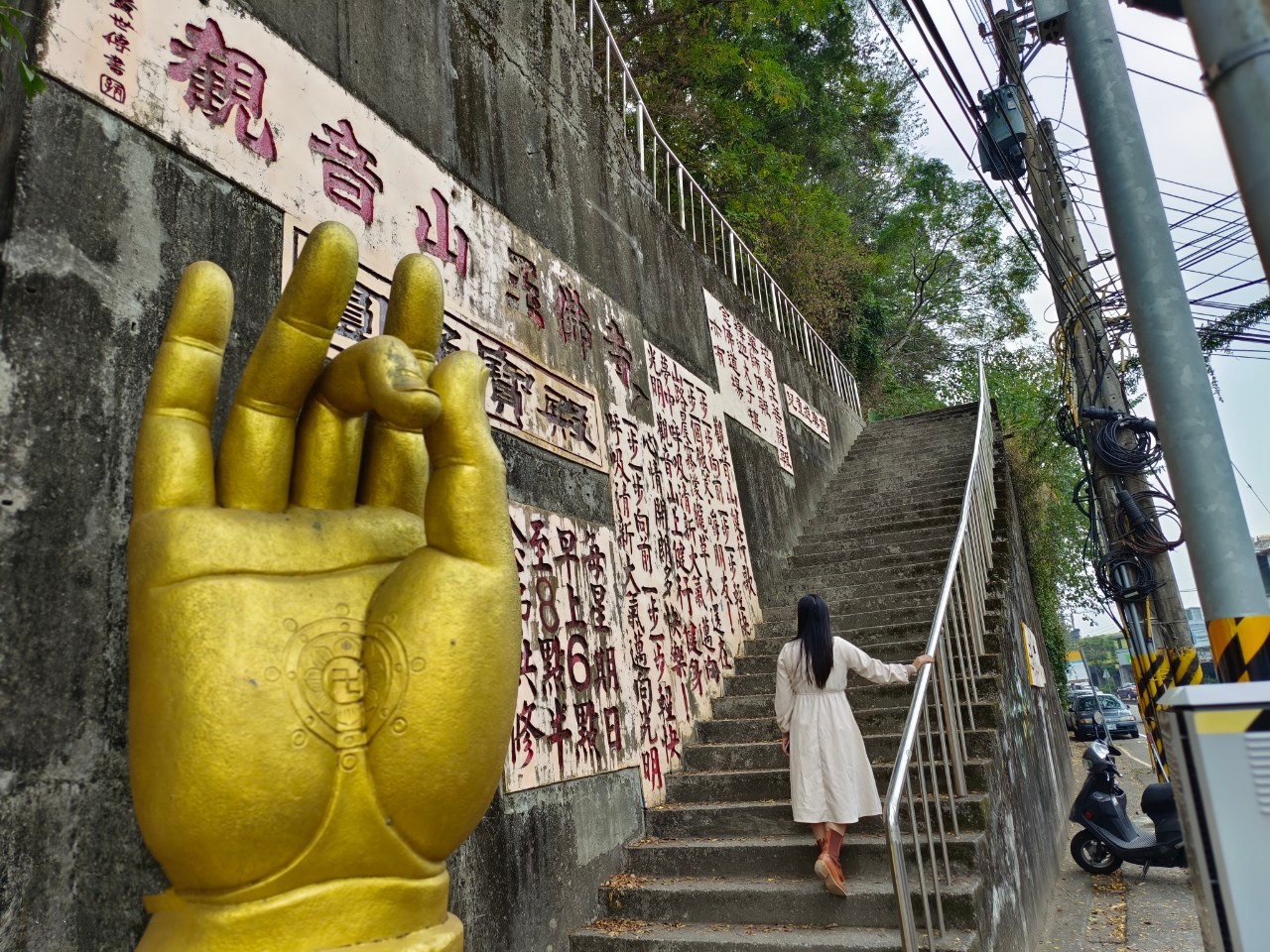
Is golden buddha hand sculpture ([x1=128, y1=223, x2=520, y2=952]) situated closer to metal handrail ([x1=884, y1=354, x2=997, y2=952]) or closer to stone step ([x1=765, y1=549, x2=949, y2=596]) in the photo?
metal handrail ([x1=884, y1=354, x2=997, y2=952])

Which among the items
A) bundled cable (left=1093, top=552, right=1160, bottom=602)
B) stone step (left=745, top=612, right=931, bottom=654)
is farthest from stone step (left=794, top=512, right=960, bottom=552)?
stone step (left=745, top=612, right=931, bottom=654)

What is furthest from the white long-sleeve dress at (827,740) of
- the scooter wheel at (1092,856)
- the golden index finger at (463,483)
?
the scooter wheel at (1092,856)

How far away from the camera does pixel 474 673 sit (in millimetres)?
1458

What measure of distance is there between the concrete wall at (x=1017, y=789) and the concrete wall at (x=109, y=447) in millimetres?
1691

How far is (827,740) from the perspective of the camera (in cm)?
367

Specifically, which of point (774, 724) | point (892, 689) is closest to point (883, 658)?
point (892, 689)

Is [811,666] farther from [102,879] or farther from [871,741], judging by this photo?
[102,879]

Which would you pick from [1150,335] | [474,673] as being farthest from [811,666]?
[474,673]

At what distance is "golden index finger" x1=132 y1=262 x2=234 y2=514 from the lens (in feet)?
4.90

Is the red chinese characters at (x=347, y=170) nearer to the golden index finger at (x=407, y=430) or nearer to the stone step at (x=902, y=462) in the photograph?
the golden index finger at (x=407, y=430)

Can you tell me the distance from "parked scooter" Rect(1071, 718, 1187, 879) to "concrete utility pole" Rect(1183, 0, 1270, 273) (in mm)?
5374

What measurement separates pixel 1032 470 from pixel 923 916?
10.4 meters

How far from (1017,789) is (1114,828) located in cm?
194

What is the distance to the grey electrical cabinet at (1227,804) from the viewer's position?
1792 millimetres
